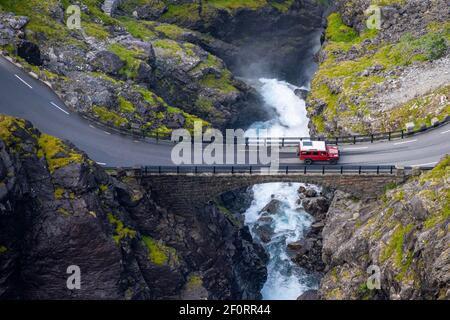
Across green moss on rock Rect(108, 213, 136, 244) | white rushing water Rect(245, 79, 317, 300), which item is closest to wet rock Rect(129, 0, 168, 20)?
white rushing water Rect(245, 79, 317, 300)

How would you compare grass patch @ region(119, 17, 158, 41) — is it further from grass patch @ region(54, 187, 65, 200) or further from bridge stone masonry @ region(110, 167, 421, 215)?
grass patch @ region(54, 187, 65, 200)

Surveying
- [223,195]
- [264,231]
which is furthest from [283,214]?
[223,195]

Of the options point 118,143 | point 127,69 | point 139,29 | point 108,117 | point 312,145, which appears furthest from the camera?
point 139,29

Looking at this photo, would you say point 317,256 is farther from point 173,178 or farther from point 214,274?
point 173,178

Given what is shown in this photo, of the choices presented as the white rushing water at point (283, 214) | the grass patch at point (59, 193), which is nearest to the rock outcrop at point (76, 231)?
the grass patch at point (59, 193)

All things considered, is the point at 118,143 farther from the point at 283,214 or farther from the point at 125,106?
the point at 283,214
